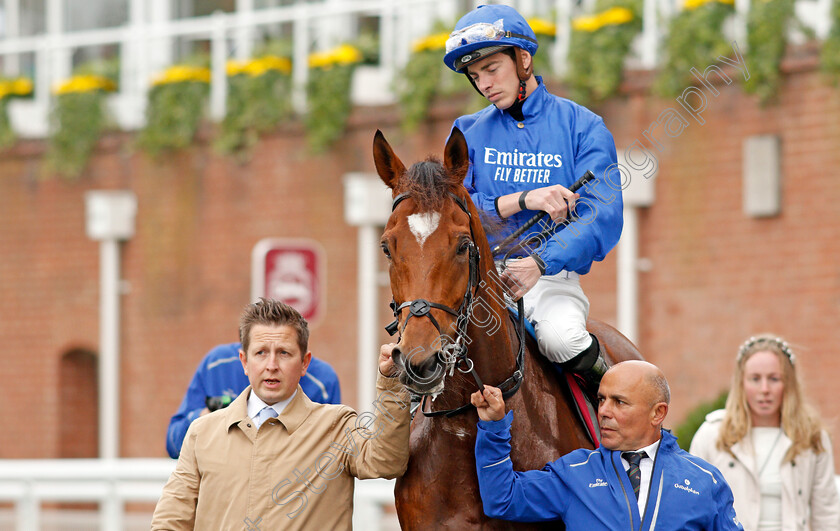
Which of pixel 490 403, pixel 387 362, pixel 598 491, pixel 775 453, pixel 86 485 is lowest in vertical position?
pixel 86 485

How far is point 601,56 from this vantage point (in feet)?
37.7

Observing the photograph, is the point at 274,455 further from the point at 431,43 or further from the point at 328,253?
the point at 328,253

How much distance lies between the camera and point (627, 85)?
11492mm

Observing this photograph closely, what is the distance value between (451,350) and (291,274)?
556 cm

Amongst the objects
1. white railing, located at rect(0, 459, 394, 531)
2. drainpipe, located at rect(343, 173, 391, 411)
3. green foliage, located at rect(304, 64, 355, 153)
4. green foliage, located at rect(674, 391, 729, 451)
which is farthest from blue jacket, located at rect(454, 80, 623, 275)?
green foliage, located at rect(304, 64, 355, 153)

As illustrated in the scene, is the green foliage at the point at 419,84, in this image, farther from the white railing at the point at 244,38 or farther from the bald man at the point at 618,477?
the bald man at the point at 618,477

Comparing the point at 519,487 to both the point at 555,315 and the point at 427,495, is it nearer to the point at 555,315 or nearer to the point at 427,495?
the point at 427,495

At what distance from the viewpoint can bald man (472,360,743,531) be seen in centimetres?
394

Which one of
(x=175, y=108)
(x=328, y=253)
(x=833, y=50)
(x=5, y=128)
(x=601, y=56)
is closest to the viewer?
(x=833, y=50)

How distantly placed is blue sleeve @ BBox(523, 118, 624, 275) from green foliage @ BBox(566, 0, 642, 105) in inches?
276

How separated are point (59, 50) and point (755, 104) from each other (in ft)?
31.5

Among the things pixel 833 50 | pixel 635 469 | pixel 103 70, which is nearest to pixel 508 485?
pixel 635 469

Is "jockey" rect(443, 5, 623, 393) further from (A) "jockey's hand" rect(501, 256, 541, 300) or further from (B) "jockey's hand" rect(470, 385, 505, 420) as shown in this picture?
(B) "jockey's hand" rect(470, 385, 505, 420)

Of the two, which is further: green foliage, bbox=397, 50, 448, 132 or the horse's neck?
green foliage, bbox=397, 50, 448, 132
